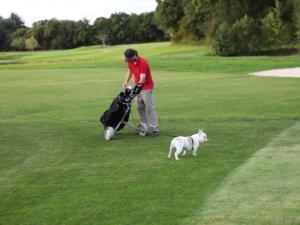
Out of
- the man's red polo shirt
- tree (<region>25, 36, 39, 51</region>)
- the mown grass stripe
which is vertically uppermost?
the man's red polo shirt

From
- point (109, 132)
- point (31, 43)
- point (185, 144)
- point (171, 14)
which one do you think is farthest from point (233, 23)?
point (31, 43)

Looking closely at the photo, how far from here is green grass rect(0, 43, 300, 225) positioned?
270 inches

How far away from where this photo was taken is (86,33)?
94.8 m

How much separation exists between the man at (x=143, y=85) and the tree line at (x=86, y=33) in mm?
77713

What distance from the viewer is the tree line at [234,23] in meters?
48.3

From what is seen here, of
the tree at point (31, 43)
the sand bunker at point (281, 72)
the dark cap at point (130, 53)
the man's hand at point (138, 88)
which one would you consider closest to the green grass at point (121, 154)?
the man's hand at point (138, 88)

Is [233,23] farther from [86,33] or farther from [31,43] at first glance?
[31,43]

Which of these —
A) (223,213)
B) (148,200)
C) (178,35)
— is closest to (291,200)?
(223,213)

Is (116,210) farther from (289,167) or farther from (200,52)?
(200,52)

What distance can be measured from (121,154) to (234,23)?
1627 inches

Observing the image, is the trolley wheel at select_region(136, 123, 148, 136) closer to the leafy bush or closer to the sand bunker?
the sand bunker

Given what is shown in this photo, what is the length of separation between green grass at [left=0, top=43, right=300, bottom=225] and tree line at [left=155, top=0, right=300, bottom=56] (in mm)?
26417

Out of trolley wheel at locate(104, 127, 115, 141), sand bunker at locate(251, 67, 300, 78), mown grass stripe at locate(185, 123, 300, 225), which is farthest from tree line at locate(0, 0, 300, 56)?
mown grass stripe at locate(185, 123, 300, 225)

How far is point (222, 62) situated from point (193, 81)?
12447mm
